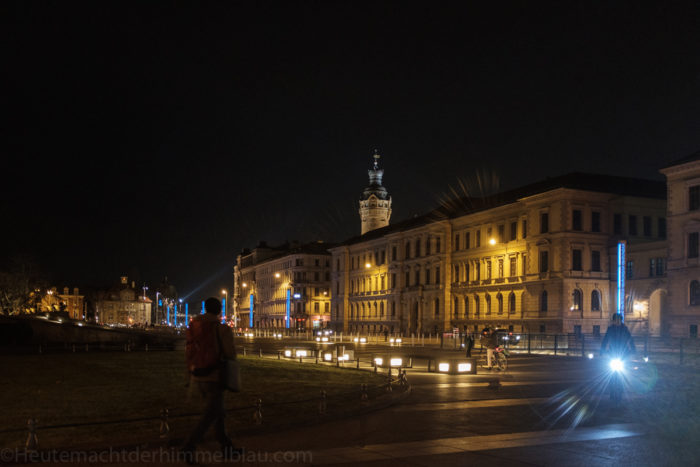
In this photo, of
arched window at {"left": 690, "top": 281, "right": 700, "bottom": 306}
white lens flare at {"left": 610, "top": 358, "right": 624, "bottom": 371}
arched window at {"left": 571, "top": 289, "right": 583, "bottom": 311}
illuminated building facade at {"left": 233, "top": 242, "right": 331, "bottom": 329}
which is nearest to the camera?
white lens flare at {"left": 610, "top": 358, "right": 624, "bottom": 371}

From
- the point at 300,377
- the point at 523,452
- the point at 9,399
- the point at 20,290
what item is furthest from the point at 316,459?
the point at 20,290

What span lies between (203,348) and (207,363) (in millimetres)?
198

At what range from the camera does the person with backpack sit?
9445mm

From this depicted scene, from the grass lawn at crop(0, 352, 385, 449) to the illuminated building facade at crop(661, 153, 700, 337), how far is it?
115 feet

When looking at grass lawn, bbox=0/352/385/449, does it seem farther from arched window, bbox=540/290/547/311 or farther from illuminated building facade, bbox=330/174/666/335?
arched window, bbox=540/290/547/311

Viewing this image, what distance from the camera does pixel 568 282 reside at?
219 ft

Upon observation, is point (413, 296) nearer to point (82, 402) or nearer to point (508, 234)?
point (508, 234)

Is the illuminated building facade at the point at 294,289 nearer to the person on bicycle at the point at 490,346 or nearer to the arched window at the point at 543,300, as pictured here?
the arched window at the point at 543,300

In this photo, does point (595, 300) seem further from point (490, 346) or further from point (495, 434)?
point (495, 434)

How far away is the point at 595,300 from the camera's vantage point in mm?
67938

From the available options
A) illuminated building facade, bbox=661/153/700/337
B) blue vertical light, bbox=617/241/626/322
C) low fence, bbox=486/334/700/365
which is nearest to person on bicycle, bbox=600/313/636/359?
low fence, bbox=486/334/700/365

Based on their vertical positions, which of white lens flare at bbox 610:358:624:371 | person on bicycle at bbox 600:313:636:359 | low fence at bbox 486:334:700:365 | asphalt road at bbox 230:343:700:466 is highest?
person on bicycle at bbox 600:313:636:359

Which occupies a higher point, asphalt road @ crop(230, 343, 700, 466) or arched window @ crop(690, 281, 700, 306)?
arched window @ crop(690, 281, 700, 306)

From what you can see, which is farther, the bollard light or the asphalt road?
the bollard light
